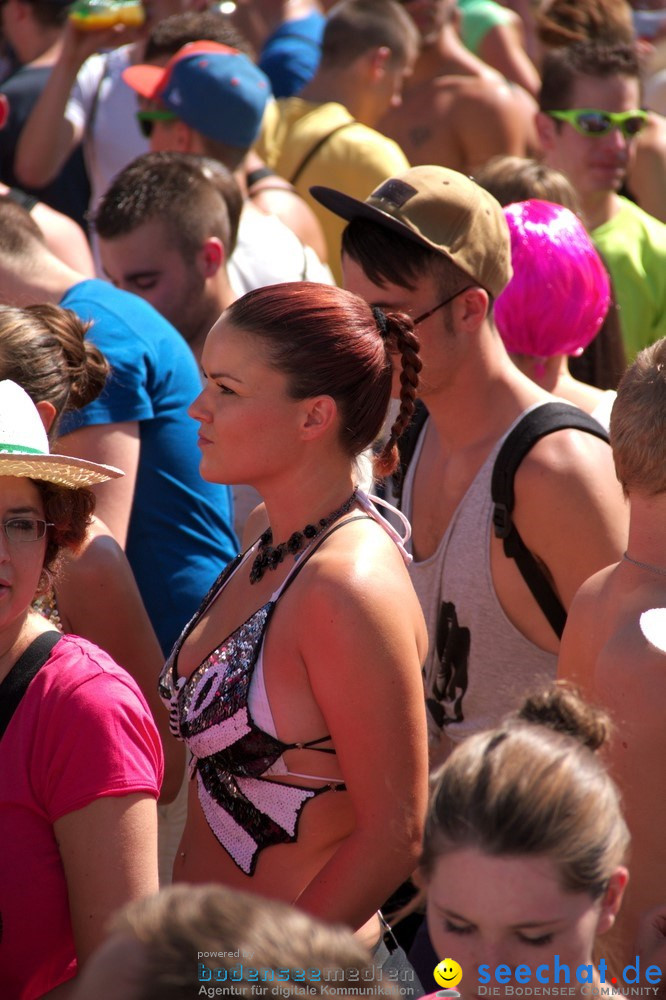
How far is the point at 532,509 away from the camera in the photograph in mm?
2969

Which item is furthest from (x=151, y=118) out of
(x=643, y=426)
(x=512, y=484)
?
(x=643, y=426)

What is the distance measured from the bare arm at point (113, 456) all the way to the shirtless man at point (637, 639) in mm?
1323

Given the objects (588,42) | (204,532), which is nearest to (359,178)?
(588,42)

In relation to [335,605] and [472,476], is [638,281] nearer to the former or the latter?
[472,476]

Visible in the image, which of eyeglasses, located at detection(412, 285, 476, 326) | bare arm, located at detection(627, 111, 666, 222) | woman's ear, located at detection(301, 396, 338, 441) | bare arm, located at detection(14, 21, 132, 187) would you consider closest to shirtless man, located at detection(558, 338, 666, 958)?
woman's ear, located at detection(301, 396, 338, 441)

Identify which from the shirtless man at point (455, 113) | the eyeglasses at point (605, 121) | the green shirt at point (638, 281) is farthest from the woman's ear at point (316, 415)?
the shirtless man at point (455, 113)

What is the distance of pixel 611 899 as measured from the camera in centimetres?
186

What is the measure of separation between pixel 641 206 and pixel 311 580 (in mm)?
4596

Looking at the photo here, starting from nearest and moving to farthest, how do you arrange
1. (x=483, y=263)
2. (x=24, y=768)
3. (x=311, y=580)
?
(x=24, y=768)
(x=311, y=580)
(x=483, y=263)

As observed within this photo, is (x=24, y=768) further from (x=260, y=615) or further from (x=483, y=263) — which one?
(x=483, y=263)

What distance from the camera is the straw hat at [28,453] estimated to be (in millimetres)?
2383

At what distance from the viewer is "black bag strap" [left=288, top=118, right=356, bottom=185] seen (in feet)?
19.6

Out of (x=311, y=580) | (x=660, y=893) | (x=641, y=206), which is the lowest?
(x=641, y=206)

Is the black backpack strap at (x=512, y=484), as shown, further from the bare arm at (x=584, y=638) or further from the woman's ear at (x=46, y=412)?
the woman's ear at (x=46, y=412)
